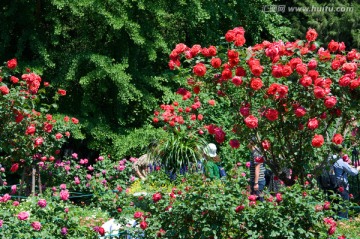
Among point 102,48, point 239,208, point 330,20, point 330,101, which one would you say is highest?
point 330,20

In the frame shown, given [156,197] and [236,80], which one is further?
[236,80]

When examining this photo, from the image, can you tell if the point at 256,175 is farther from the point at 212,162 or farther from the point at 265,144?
the point at 265,144

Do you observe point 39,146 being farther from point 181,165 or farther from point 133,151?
point 133,151

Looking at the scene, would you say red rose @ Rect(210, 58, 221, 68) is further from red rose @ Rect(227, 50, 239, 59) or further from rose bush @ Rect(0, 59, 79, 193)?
rose bush @ Rect(0, 59, 79, 193)

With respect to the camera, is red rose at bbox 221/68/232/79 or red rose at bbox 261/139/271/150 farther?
red rose at bbox 261/139/271/150

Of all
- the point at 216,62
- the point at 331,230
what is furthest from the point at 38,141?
the point at 331,230

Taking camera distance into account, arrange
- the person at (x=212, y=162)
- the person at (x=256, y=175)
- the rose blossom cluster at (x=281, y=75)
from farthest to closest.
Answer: the person at (x=212, y=162)
the person at (x=256, y=175)
the rose blossom cluster at (x=281, y=75)

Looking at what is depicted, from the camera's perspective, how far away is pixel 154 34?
1366 cm

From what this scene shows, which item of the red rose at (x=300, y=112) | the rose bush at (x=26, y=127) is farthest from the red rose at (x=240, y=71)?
the rose bush at (x=26, y=127)

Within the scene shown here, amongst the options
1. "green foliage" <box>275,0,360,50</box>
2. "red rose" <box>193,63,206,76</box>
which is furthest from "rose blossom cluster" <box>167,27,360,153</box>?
"green foliage" <box>275,0,360,50</box>

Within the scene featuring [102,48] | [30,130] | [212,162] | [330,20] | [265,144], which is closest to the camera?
[265,144]

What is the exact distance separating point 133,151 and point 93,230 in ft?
26.2

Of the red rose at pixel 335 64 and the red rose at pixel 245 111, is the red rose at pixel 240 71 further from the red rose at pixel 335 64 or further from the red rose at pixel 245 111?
the red rose at pixel 335 64

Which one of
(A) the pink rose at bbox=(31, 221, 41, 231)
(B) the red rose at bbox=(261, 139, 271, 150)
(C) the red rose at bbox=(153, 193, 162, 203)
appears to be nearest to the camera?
(A) the pink rose at bbox=(31, 221, 41, 231)
